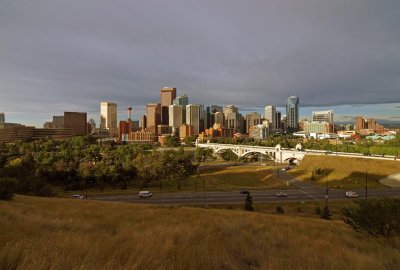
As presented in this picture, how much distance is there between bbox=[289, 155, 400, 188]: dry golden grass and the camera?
222 feet

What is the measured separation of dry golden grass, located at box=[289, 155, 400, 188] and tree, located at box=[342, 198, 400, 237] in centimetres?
5124

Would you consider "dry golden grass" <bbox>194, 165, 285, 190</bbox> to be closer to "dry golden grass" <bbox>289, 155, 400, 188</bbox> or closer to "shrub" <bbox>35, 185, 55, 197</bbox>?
"dry golden grass" <bbox>289, 155, 400, 188</bbox>

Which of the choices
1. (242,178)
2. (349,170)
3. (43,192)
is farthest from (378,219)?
(349,170)

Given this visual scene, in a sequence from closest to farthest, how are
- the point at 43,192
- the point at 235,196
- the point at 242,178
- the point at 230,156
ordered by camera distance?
the point at 43,192 < the point at 235,196 < the point at 242,178 < the point at 230,156

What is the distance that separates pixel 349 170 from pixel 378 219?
67422 mm

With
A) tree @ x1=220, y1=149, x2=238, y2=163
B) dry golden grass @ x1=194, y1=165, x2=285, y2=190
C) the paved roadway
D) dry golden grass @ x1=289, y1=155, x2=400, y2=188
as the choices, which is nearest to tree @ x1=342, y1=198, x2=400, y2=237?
the paved roadway

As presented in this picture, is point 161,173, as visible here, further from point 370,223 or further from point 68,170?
point 370,223

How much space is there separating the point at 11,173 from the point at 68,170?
17706mm

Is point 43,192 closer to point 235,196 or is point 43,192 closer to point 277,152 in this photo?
point 235,196

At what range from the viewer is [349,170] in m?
75.3

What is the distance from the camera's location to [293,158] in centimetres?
11562

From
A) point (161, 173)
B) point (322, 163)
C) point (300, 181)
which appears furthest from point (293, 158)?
point (161, 173)

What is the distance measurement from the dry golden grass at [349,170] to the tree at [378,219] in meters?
51.2

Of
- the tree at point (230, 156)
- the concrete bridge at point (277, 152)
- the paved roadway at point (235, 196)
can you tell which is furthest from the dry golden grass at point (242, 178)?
the tree at point (230, 156)
